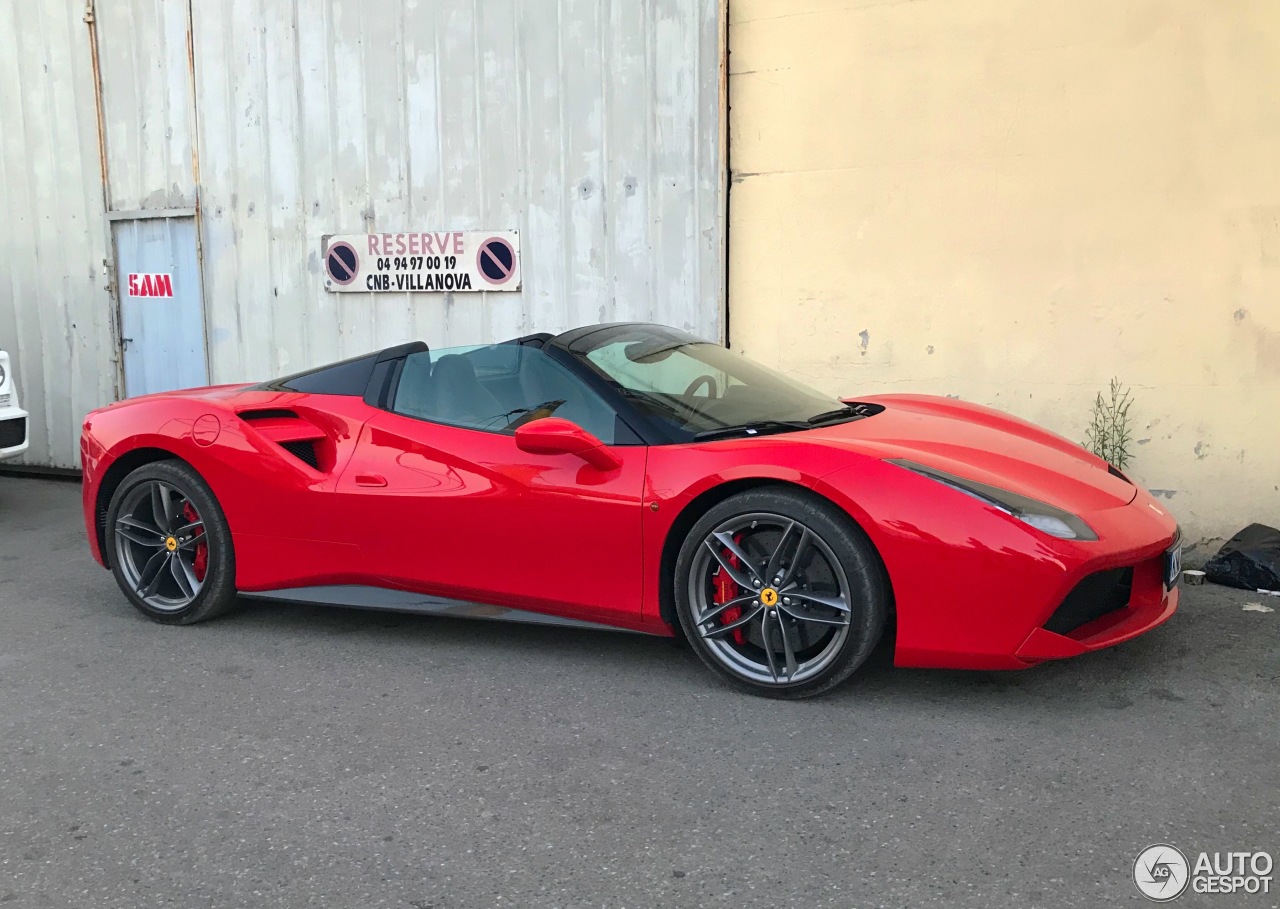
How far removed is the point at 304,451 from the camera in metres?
4.40

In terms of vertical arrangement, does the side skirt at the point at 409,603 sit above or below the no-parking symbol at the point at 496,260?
below

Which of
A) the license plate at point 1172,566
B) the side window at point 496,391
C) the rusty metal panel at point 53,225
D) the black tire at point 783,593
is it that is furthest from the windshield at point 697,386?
the rusty metal panel at point 53,225

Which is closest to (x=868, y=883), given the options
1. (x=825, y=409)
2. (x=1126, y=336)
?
(x=825, y=409)

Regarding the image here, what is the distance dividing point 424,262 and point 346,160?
0.96 meters

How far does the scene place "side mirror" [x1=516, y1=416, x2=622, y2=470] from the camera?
3.67 meters

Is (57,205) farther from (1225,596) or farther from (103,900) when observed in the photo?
(1225,596)

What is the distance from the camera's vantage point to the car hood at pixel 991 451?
3508mm

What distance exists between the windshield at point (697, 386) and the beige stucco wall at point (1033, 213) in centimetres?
196

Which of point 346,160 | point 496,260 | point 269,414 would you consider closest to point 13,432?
point 346,160

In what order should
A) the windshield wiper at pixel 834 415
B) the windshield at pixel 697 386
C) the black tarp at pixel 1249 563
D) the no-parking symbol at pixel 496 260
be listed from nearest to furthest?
1. the windshield at pixel 697 386
2. the windshield wiper at pixel 834 415
3. the black tarp at pixel 1249 563
4. the no-parking symbol at pixel 496 260

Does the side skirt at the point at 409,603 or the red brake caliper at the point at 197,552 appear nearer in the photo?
the side skirt at the point at 409,603

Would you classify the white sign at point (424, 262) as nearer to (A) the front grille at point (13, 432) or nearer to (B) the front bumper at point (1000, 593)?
(A) the front grille at point (13, 432)

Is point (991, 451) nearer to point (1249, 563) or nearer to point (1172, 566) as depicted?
point (1172, 566)

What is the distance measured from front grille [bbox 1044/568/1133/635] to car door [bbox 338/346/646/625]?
1.33m
